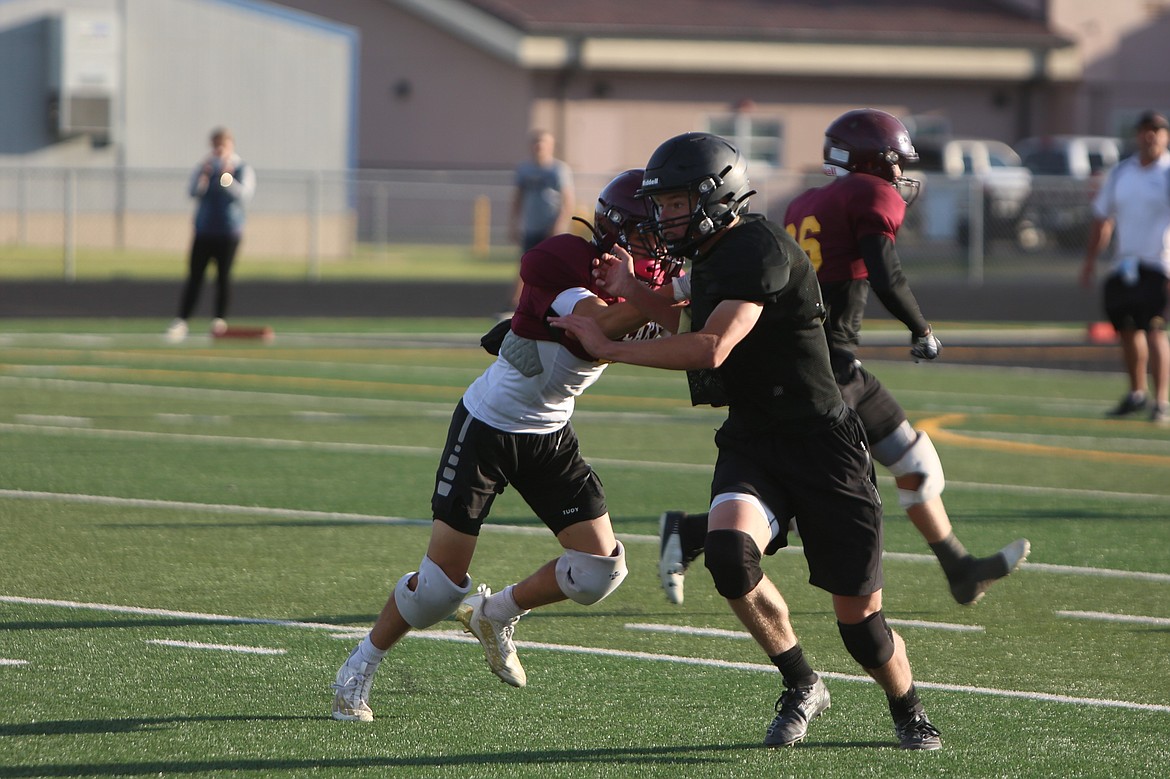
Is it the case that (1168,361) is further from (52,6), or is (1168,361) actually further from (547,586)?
(52,6)

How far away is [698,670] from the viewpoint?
6016mm

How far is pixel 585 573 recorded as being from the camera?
550 cm

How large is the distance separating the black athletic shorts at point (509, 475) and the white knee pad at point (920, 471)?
195 cm

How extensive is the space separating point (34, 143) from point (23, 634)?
1102 inches

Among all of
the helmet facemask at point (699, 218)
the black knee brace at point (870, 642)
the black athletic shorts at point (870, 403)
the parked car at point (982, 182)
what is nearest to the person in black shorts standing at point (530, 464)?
the helmet facemask at point (699, 218)

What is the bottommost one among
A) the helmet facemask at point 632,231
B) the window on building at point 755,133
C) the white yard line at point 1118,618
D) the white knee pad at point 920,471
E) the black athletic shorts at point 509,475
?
the white yard line at point 1118,618

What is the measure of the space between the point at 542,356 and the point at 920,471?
7.69ft

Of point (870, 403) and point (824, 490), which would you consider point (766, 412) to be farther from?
point (870, 403)

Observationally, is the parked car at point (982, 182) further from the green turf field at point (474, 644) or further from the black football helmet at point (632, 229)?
the black football helmet at point (632, 229)

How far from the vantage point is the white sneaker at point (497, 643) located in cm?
549

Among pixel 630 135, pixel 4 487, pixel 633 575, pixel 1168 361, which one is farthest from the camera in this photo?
pixel 630 135

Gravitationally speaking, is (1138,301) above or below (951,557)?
above

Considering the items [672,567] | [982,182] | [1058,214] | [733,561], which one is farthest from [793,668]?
[1058,214]

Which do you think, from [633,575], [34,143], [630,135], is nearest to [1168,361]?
[633,575]
